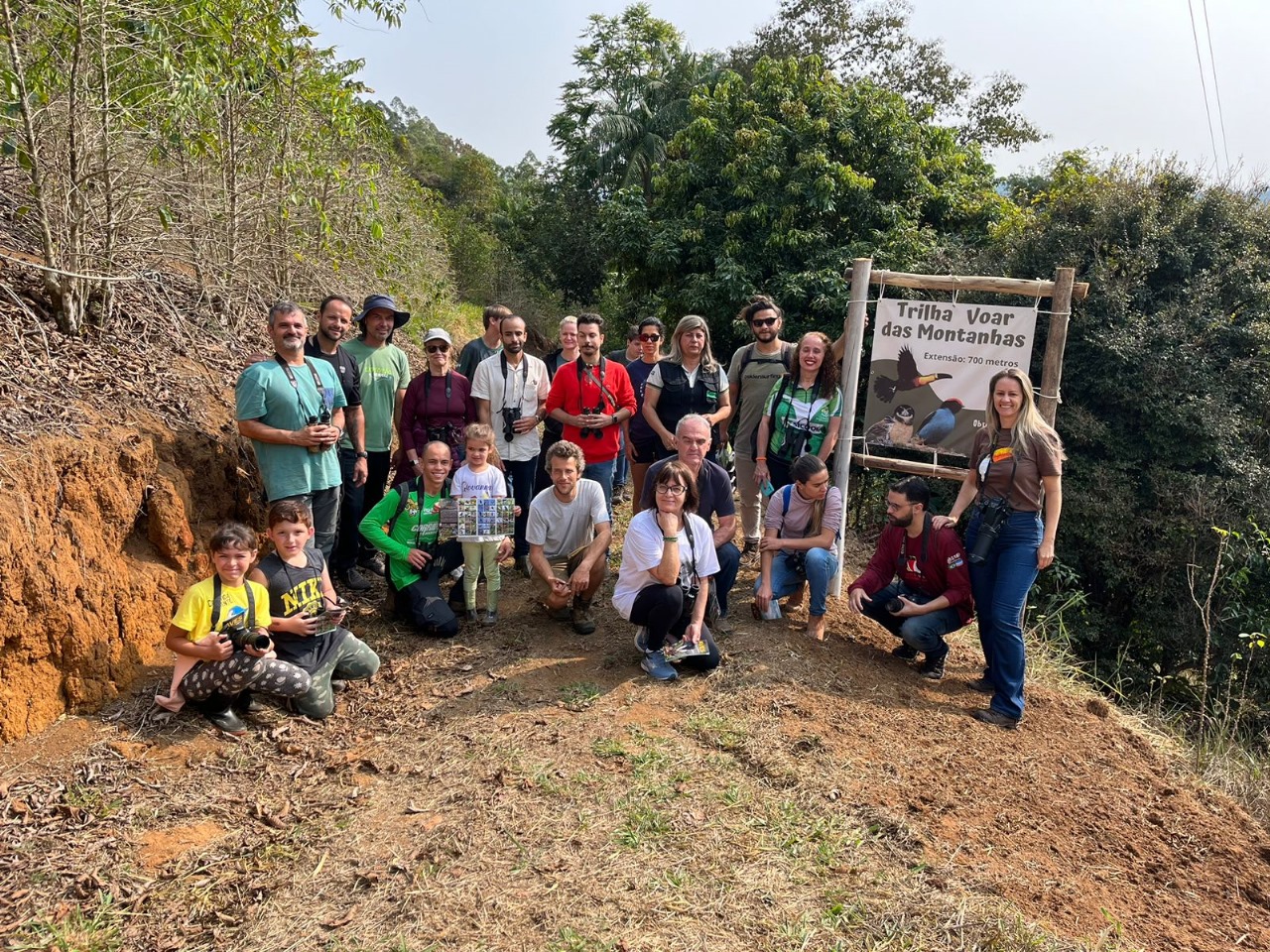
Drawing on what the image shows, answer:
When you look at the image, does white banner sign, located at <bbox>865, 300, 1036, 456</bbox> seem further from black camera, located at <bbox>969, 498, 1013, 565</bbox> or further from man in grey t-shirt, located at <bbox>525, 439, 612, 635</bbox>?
man in grey t-shirt, located at <bbox>525, 439, 612, 635</bbox>

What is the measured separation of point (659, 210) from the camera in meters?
14.5

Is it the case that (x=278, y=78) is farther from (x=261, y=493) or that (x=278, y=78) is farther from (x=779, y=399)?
(x=779, y=399)

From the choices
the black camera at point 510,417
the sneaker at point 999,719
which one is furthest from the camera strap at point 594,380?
the sneaker at point 999,719

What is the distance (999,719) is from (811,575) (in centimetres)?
135

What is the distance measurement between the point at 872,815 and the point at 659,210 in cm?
1251

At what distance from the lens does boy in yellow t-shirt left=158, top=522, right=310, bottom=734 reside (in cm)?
384

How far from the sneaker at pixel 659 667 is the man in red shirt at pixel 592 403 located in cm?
131

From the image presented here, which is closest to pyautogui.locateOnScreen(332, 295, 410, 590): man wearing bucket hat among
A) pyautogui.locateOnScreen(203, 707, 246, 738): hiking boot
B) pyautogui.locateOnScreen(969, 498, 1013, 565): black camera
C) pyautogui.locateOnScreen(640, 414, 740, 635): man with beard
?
pyautogui.locateOnScreen(203, 707, 246, 738): hiking boot

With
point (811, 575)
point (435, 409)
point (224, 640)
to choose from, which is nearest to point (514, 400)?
point (435, 409)

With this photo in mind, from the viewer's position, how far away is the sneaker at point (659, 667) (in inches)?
186

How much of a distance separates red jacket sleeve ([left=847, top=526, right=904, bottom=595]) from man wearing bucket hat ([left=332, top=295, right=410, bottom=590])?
330cm

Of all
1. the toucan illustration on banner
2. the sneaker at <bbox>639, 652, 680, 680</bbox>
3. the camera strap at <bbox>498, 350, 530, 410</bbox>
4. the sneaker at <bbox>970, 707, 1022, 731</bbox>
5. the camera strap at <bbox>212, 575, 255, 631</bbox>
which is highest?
the toucan illustration on banner

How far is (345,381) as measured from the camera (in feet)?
16.9

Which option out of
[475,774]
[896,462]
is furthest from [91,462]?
[896,462]
